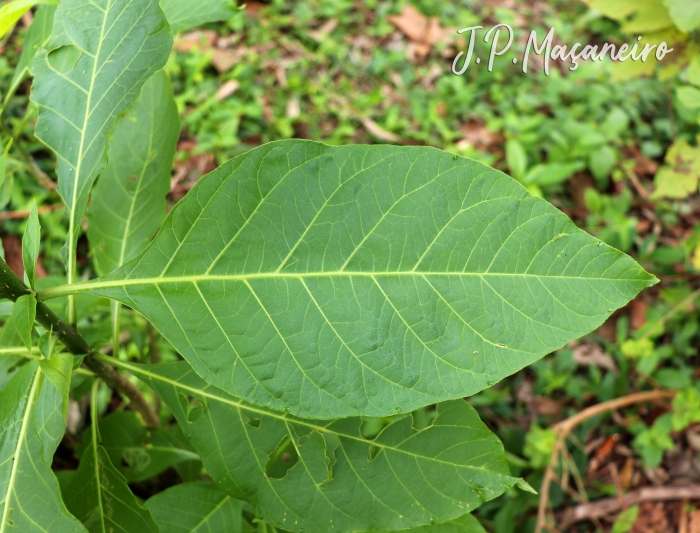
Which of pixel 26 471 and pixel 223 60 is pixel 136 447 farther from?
pixel 223 60

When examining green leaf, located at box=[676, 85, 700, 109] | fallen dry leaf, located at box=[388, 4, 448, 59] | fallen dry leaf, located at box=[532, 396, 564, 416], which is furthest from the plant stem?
fallen dry leaf, located at box=[388, 4, 448, 59]

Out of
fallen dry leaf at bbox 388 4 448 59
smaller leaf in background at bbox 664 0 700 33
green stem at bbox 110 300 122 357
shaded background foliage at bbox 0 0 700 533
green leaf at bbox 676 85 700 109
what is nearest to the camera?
green stem at bbox 110 300 122 357

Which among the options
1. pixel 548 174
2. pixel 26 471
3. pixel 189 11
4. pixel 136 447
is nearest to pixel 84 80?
pixel 189 11

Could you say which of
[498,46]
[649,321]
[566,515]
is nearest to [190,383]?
[566,515]

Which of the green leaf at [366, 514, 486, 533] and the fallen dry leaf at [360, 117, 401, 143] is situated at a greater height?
the green leaf at [366, 514, 486, 533]

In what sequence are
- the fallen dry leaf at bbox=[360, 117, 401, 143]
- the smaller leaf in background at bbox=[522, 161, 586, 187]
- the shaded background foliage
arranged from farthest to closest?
the fallen dry leaf at bbox=[360, 117, 401, 143], the smaller leaf in background at bbox=[522, 161, 586, 187], the shaded background foliage

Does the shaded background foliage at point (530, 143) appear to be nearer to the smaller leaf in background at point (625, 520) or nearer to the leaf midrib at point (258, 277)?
the smaller leaf in background at point (625, 520)

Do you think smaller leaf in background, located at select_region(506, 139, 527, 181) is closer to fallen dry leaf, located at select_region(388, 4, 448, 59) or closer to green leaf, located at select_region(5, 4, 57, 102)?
fallen dry leaf, located at select_region(388, 4, 448, 59)
